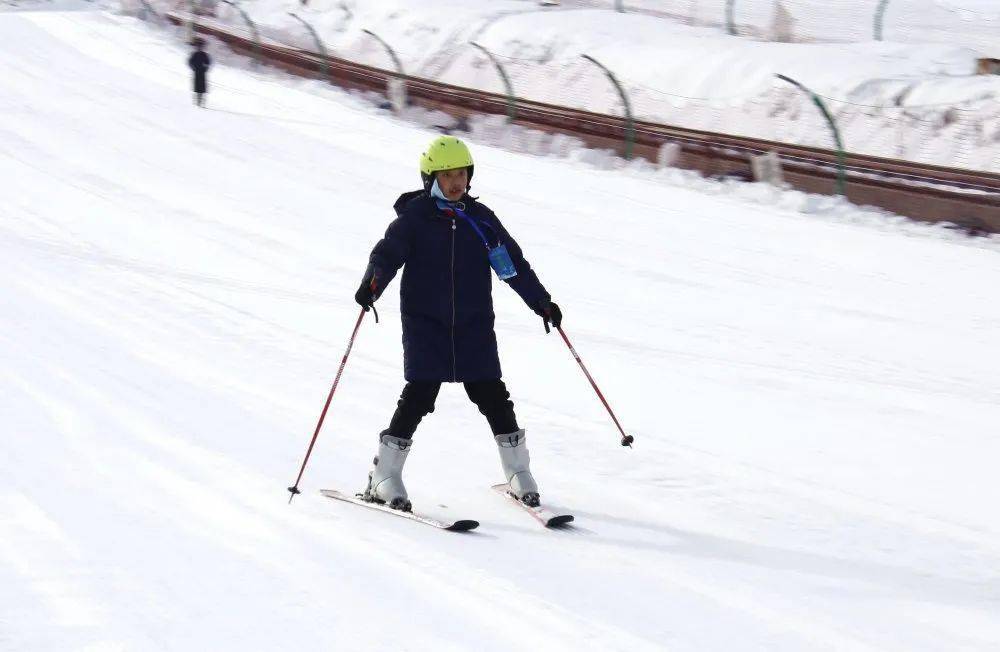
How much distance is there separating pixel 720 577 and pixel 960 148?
54.2 ft

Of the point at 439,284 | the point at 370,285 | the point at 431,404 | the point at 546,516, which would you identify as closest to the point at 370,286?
the point at 370,285

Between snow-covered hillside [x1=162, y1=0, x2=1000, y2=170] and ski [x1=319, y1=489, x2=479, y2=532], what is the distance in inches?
608

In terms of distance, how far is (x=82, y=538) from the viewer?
17.3 feet

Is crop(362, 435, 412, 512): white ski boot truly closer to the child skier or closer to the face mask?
the child skier

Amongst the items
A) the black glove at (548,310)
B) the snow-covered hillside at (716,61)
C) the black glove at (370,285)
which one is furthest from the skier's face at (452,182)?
the snow-covered hillside at (716,61)

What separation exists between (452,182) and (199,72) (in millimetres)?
17736

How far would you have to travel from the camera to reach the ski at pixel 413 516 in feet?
18.4

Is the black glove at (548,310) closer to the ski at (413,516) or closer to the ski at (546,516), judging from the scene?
the ski at (546,516)

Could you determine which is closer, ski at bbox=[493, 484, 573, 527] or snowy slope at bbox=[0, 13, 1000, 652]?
snowy slope at bbox=[0, 13, 1000, 652]

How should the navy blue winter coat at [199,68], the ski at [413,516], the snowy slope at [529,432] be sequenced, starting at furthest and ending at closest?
the navy blue winter coat at [199,68] < the ski at [413,516] < the snowy slope at [529,432]

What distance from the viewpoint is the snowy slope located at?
15.5 feet

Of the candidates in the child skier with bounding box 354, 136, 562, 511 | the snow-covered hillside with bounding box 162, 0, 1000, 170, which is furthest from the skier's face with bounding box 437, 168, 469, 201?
the snow-covered hillside with bounding box 162, 0, 1000, 170

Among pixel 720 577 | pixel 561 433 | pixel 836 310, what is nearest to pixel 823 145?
pixel 836 310

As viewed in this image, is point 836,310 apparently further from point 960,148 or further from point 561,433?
point 960,148
